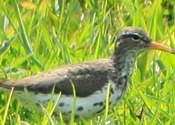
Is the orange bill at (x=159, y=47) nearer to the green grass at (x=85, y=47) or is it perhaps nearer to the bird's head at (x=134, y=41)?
the bird's head at (x=134, y=41)

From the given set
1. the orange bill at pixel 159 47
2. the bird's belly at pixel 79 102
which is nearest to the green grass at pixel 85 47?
the bird's belly at pixel 79 102

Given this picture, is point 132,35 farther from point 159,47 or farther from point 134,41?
point 159,47

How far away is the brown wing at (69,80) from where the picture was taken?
6520 mm

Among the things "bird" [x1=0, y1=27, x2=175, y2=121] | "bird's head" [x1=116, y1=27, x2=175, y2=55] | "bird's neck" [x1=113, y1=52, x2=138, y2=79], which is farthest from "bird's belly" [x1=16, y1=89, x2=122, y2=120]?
"bird's head" [x1=116, y1=27, x2=175, y2=55]

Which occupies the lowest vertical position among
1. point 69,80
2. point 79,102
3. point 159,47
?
point 79,102

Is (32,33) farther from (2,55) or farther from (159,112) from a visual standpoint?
(159,112)

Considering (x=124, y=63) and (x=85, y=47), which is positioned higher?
(x=85, y=47)

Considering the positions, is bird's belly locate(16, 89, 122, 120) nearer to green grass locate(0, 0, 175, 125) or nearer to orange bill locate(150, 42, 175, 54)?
green grass locate(0, 0, 175, 125)

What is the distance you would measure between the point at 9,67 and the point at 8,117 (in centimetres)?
59

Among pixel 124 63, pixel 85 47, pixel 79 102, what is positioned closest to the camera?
pixel 79 102

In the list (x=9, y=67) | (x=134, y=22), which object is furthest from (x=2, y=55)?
(x=134, y=22)

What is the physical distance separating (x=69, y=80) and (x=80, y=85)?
0.32ft

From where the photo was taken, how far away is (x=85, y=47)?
7469 millimetres

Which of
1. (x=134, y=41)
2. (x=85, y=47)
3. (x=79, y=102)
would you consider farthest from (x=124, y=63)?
(x=79, y=102)
